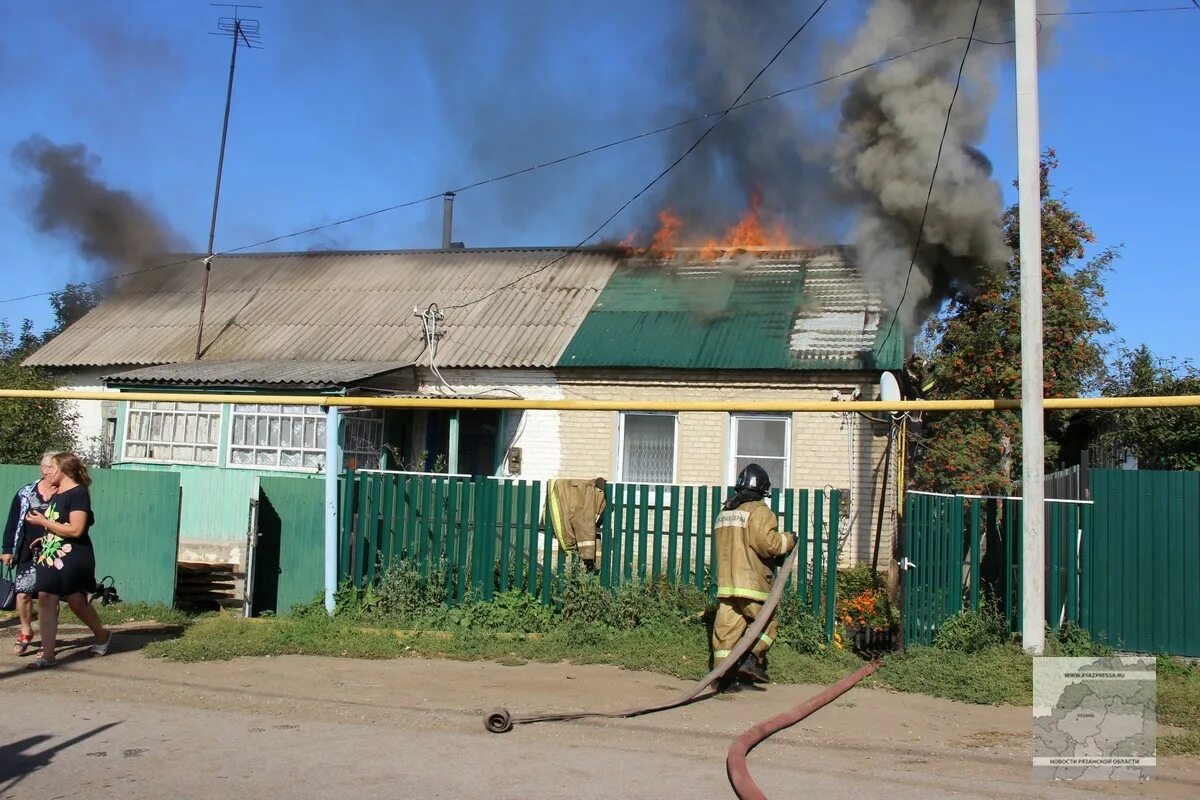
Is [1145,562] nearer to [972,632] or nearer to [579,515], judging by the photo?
[972,632]

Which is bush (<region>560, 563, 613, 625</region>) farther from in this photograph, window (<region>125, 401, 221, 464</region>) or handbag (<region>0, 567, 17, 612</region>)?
window (<region>125, 401, 221, 464</region>)

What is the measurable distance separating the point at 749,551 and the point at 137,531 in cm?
658

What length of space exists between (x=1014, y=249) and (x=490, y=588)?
966cm

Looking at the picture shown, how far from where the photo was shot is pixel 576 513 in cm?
912

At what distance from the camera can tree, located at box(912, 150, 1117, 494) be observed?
46.7 ft

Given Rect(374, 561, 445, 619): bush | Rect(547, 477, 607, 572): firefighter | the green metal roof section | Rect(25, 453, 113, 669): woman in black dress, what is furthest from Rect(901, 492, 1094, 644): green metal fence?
Rect(25, 453, 113, 669): woman in black dress

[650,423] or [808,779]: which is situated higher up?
[650,423]

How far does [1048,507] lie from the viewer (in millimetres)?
8039

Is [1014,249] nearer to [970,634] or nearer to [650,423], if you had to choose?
[650,423]

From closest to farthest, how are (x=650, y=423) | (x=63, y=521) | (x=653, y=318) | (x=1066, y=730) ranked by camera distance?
1. (x=1066, y=730)
2. (x=63, y=521)
3. (x=650, y=423)
4. (x=653, y=318)

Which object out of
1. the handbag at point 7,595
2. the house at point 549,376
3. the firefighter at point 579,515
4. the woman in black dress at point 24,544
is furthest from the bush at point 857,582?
the handbag at point 7,595

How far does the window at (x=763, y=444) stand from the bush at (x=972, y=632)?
5.29 meters

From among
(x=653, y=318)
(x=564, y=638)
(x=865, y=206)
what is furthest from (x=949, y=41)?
(x=564, y=638)

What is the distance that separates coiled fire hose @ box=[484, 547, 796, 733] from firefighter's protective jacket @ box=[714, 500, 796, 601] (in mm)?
122
